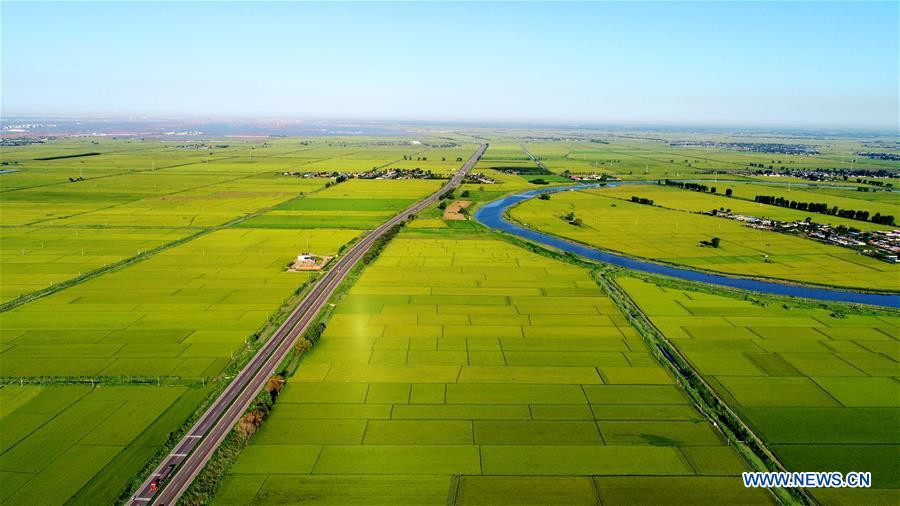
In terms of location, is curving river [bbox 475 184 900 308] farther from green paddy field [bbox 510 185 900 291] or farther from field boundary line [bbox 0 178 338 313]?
field boundary line [bbox 0 178 338 313]

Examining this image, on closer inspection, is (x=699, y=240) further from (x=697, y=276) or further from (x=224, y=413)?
(x=224, y=413)

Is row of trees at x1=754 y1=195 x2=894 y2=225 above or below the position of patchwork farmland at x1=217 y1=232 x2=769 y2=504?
above

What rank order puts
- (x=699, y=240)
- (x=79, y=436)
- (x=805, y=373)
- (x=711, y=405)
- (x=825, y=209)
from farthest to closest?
(x=825, y=209) → (x=699, y=240) → (x=805, y=373) → (x=711, y=405) → (x=79, y=436)

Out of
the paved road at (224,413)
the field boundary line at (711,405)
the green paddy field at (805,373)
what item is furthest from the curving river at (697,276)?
the paved road at (224,413)

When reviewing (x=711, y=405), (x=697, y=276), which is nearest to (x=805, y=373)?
(x=711, y=405)

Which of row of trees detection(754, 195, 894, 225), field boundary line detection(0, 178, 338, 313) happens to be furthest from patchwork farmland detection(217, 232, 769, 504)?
row of trees detection(754, 195, 894, 225)

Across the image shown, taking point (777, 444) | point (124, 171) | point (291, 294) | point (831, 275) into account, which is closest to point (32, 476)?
point (291, 294)
